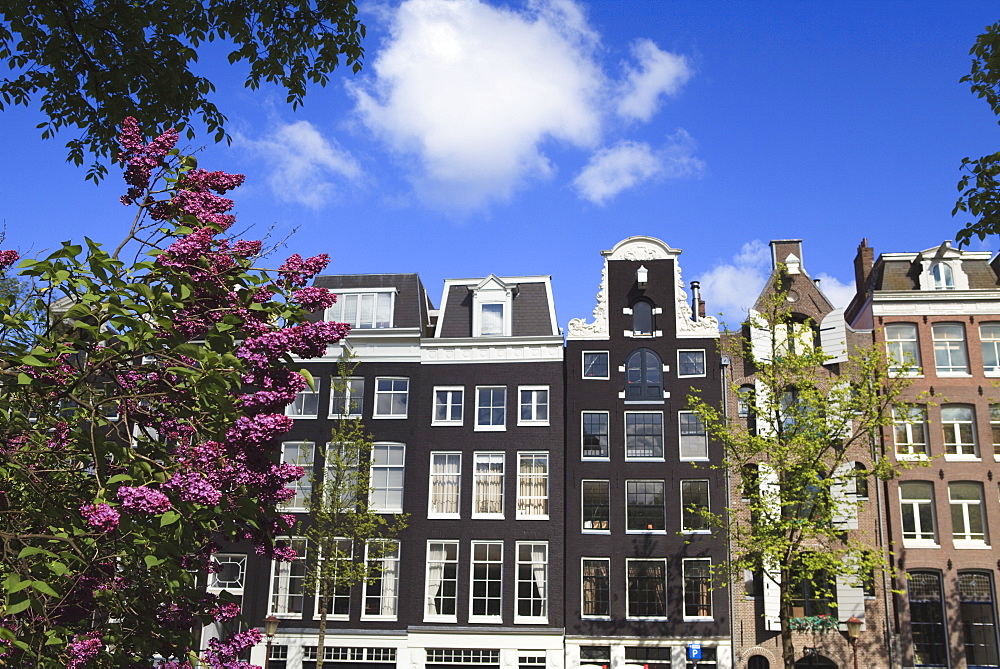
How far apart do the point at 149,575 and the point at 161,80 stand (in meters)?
5.11

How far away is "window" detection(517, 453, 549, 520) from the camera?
3628 cm

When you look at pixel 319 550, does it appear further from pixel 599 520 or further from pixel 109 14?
pixel 109 14

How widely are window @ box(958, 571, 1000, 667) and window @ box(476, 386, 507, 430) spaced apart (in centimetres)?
1864

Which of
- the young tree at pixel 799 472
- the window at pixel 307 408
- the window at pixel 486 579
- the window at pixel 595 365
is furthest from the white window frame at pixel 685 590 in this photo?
the window at pixel 307 408

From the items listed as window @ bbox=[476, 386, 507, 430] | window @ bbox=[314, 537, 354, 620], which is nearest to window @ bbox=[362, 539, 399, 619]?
window @ bbox=[314, 537, 354, 620]

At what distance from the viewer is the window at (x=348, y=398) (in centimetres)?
3819

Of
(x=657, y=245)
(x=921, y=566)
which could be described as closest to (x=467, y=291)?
(x=657, y=245)

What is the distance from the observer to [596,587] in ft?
115

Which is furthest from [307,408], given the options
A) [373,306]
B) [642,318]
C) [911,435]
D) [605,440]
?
[911,435]

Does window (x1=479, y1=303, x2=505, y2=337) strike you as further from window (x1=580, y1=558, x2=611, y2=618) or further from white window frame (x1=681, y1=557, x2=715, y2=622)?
white window frame (x1=681, y1=557, x2=715, y2=622)

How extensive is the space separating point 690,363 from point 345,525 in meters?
15.3

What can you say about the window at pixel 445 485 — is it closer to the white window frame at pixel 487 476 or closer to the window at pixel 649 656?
the white window frame at pixel 487 476

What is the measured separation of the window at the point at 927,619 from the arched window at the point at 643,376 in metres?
11.7

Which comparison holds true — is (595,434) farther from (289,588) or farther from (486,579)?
(289,588)
